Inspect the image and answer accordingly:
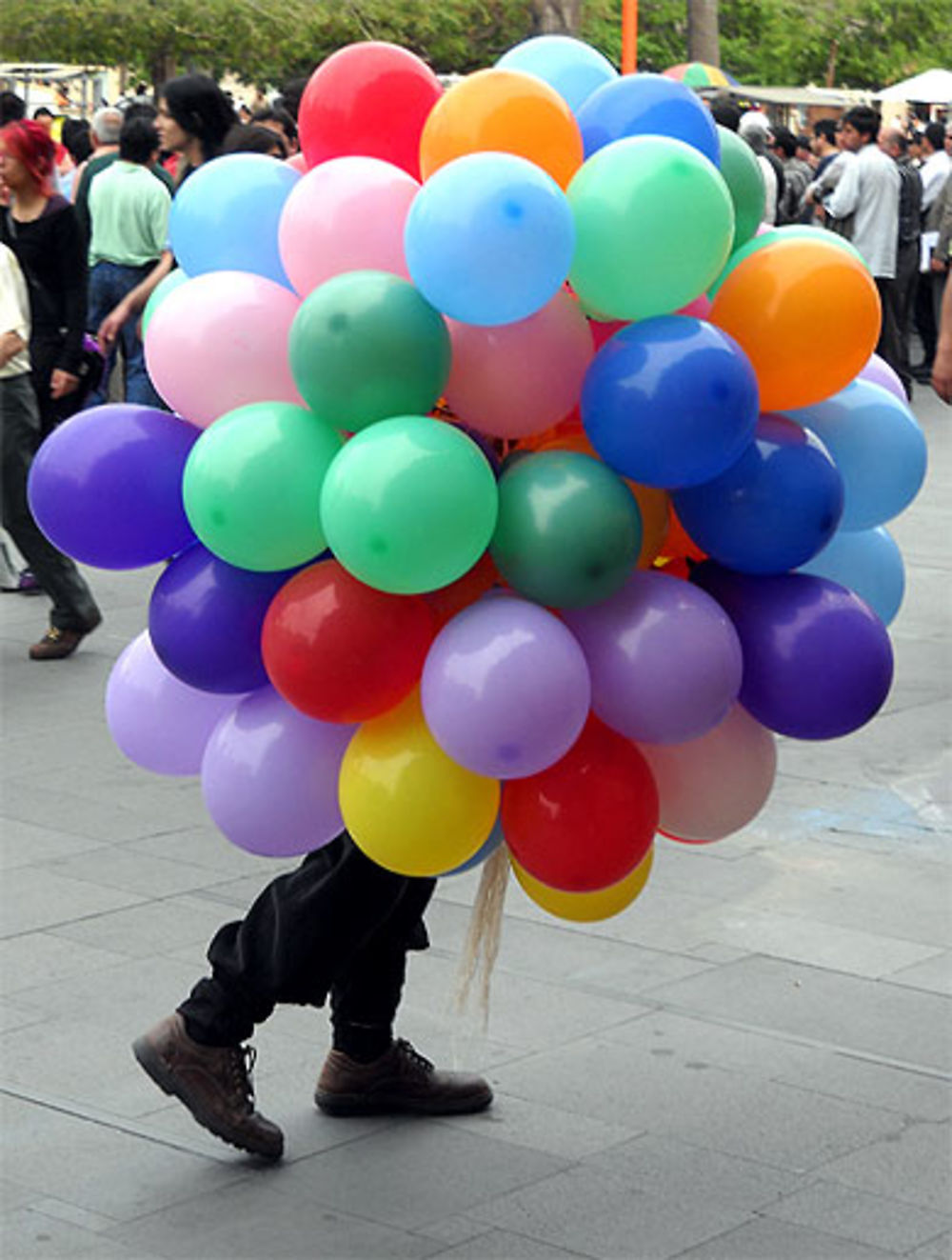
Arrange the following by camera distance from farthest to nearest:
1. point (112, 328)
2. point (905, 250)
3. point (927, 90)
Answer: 1. point (927, 90)
2. point (905, 250)
3. point (112, 328)

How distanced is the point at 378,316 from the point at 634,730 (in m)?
0.74

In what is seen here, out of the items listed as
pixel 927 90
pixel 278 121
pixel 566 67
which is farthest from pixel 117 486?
pixel 927 90

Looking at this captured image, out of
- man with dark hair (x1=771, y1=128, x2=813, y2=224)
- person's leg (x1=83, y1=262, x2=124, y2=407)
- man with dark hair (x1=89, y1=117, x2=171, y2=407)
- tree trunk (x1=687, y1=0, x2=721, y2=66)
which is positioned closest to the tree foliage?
tree trunk (x1=687, y1=0, x2=721, y2=66)

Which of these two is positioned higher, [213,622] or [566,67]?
[566,67]

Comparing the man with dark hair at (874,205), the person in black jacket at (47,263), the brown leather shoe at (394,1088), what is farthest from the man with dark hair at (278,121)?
the brown leather shoe at (394,1088)

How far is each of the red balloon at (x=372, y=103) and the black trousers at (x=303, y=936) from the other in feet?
3.95

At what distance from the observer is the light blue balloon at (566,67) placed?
3.87 m

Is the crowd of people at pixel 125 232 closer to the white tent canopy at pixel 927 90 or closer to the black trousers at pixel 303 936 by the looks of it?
the black trousers at pixel 303 936

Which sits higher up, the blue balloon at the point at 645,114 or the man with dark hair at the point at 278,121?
the blue balloon at the point at 645,114

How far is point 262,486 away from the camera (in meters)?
3.41

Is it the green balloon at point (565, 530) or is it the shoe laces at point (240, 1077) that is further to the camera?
the shoe laces at point (240, 1077)

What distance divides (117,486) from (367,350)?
1.79 feet

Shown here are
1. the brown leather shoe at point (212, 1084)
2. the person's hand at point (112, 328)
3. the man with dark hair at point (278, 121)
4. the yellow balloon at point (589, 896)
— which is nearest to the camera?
the yellow balloon at point (589, 896)

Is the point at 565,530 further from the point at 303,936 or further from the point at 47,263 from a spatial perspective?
the point at 47,263
